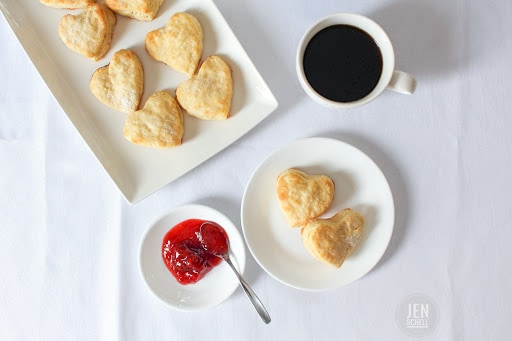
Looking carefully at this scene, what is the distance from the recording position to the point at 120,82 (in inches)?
45.2

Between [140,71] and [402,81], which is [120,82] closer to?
[140,71]

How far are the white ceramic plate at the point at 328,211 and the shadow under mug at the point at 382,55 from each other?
130 millimetres

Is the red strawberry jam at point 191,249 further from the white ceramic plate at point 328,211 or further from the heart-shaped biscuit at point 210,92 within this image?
the heart-shaped biscuit at point 210,92

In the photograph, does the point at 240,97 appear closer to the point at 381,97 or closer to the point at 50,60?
the point at 381,97

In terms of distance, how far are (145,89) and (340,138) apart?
0.47 meters

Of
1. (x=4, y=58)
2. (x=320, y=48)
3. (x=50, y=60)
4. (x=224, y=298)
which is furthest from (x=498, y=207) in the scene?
(x=4, y=58)

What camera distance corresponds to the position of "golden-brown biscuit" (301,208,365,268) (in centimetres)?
112

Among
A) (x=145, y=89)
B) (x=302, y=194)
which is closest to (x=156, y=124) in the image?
(x=145, y=89)

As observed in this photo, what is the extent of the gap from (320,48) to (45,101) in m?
0.66

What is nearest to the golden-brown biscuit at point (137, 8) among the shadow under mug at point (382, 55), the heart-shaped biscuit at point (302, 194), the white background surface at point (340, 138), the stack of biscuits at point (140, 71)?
the stack of biscuits at point (140, 71)

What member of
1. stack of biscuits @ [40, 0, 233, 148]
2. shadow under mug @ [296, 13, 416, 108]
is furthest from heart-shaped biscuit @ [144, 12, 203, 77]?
shadow under mug @ [296, 13, 416, 108]

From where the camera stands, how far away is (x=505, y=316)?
1216 mm

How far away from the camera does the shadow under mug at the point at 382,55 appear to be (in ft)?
3.44

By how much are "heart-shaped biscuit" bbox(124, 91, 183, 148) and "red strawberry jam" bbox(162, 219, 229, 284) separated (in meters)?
0.19
